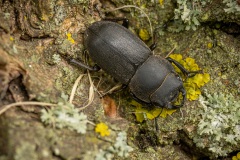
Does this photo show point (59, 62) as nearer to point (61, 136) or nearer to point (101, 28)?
point (101, 28)

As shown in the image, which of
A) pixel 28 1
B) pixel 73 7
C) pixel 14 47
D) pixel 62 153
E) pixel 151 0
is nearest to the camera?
pixel 62 153

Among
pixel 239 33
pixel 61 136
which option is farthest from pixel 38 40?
pixel 239 33

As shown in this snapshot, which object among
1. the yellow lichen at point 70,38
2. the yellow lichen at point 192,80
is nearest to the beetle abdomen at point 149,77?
the yellow lichen at point 192,80

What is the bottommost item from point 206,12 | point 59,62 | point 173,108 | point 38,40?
point 173,108

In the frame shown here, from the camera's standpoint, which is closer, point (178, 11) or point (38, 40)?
point (38, 40)

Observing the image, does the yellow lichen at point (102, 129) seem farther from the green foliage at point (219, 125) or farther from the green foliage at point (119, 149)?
the green foliage at point (219, 125)
